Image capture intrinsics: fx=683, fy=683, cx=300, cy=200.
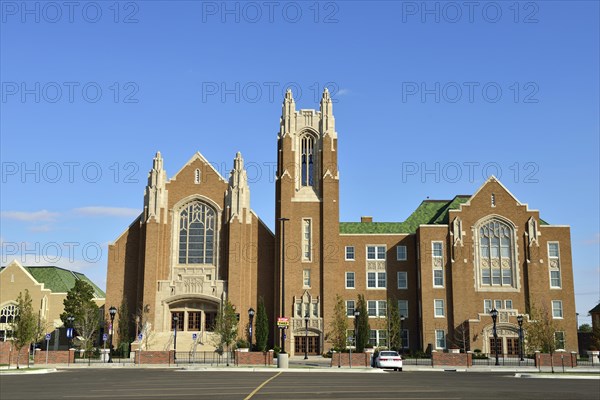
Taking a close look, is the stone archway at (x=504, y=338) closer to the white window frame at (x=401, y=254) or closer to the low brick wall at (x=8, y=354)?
the white window frame at (x=401, y=254)

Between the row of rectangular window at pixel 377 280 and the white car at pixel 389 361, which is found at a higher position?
the row of rectangular window at pixel 377 280

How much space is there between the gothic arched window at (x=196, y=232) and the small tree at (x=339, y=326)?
45.6 feet

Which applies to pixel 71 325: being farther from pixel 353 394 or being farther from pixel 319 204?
pixel 353 394

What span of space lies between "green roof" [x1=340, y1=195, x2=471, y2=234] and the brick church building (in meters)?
0.28

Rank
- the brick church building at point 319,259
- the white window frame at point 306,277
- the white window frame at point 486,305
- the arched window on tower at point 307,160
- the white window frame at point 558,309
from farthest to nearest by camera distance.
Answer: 1. the arched window on tower at point 307,160
2. the white window frame at point 306,277
3. the brick church building at point 319,259
4. the white window frame at point 486,305
5. the white window frame at point 558,309

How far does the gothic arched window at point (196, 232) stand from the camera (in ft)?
226

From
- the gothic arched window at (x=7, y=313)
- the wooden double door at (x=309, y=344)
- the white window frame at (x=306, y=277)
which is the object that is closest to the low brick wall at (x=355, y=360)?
the wooden double door at (x=309, y=344)

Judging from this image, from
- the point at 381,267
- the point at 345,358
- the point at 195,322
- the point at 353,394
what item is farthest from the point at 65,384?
the point at 381,267

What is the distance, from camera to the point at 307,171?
70688 mm

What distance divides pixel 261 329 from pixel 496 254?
23643 millimetres

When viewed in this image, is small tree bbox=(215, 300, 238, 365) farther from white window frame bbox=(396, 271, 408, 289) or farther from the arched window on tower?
white window frame bbox=(396, 271, 408, 289)

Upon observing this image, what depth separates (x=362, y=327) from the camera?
2478 inches

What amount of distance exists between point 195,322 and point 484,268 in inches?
1126

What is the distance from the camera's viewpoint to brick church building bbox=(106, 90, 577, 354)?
211 feet
